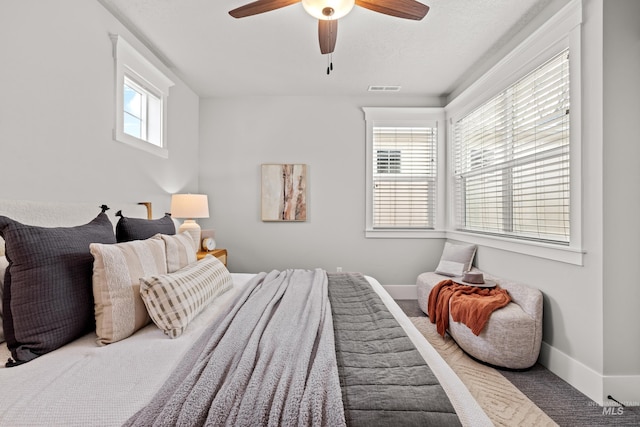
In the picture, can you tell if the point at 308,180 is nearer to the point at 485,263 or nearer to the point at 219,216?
the point at 219,216

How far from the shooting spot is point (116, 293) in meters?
1.29

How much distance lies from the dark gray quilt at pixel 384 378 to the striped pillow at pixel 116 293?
0.91 m

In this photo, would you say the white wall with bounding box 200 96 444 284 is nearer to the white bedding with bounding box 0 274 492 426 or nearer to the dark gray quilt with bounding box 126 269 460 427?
the dark gray quilt with bounding box 126 269 460 427

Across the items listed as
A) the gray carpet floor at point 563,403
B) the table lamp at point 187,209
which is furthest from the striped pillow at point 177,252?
the gray carpet floor at point 563,403

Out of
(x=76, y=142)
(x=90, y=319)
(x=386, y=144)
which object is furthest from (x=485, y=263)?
(x=76, y=142)

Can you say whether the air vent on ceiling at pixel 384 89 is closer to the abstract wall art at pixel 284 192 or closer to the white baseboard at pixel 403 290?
the abstract wall art at pixel 284 192

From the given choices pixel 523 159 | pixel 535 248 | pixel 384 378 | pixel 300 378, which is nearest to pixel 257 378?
pixel 300 378

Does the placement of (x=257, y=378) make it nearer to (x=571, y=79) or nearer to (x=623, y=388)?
(x=623, y=388)

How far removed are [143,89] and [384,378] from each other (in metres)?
3.23

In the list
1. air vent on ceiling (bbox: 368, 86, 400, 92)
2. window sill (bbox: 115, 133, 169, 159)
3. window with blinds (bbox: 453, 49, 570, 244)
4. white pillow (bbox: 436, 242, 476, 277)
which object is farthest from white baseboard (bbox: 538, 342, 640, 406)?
window sill (bbox: 115, 133, 169, 159)

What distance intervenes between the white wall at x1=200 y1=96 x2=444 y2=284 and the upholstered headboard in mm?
1842

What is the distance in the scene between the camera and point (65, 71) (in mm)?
1946

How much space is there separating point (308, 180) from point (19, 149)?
2.83 metres

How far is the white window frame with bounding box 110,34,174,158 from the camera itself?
2412 mm
